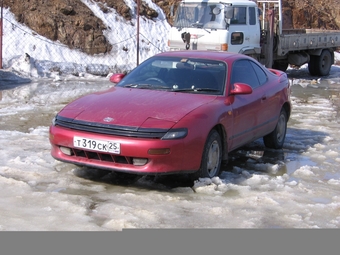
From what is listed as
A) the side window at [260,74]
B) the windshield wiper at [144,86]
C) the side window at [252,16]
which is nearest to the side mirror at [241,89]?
the windshield wiper at [144,86]

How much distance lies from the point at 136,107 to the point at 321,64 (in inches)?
585

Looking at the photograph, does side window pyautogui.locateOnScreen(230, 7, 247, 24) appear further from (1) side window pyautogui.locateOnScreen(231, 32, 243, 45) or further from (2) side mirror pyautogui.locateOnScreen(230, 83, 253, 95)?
(2) side mirror pyautogui.locateOnScreen(230, 83, 253, 95)

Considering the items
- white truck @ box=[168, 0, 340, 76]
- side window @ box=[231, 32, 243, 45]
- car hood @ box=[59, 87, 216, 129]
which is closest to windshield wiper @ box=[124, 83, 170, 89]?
car hood @ box=[59, 87, 216, 129]

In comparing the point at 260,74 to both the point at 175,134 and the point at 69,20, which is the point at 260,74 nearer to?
the point at 175,134

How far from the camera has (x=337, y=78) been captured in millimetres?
19734

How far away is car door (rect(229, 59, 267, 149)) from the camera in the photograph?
703 centimetres

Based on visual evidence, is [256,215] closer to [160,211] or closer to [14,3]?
[160,211]

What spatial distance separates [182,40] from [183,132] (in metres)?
9.73

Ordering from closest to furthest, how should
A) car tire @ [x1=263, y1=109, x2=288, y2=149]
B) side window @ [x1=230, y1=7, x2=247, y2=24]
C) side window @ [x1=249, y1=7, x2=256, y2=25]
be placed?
car tire @ [x1=263, y1=109, x2=288, y2=149]
side window @ [x1=230, y1=7, x2=247, y2=24]
side window @ [x1=249, y1=7, x2=256, y2=25]

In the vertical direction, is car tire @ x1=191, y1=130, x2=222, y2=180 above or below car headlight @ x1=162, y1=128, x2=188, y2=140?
below

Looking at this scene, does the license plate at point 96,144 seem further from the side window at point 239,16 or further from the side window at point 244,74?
the side window at point 239,16

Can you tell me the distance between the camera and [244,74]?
25.0 feet

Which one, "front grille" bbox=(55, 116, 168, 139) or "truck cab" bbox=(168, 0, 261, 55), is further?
"truck cab" bbox=(168, 0, 261, 55)

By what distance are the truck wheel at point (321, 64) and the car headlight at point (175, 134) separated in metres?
14.9
